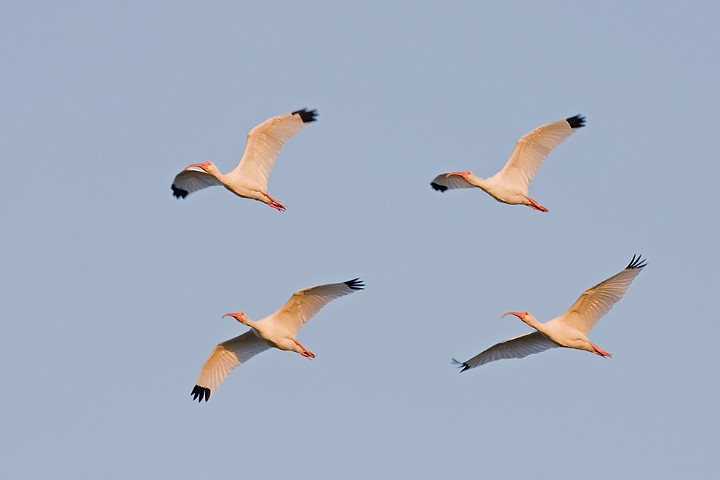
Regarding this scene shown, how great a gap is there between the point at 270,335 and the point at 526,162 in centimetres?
608

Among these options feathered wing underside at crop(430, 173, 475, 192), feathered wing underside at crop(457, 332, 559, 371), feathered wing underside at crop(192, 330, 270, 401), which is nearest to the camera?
feathered wing underside at crop(457, 332, 559, 371)

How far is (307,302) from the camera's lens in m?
24.4

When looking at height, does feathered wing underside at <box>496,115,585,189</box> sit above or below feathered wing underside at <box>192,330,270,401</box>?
above

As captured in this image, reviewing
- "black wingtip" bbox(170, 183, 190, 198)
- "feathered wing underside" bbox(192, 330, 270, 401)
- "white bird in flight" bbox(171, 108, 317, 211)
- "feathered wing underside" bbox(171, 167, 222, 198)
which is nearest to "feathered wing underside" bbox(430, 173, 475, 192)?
"white bird in flight" bbox(171, 108, 317, 211)

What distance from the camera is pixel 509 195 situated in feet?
87.3

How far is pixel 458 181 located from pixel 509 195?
6.95ft

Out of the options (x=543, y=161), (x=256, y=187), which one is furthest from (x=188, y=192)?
(x=543, y=161)

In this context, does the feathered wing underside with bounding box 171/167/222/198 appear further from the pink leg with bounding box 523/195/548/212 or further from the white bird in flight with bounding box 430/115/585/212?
the pink leg with bounding box 523/195/548/212

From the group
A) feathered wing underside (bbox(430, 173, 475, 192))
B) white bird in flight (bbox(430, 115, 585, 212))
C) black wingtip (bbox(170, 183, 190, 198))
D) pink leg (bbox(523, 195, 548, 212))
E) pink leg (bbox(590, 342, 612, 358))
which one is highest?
black wingtip (bbox(170, 183, 190, 198))

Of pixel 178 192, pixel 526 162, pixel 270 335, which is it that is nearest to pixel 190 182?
pixel 178 192

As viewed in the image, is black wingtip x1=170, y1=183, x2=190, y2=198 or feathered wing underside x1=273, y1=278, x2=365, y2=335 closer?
feathered wing underside x1=273, y1=278, x2=365, y2=335

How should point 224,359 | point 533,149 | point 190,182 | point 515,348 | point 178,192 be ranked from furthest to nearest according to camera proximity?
point 178,192 < point 190,182 < point 533,149 < point 224,359 < point 515,348

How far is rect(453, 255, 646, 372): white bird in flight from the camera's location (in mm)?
23906

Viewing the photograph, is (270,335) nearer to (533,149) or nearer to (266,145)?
(266,145)
